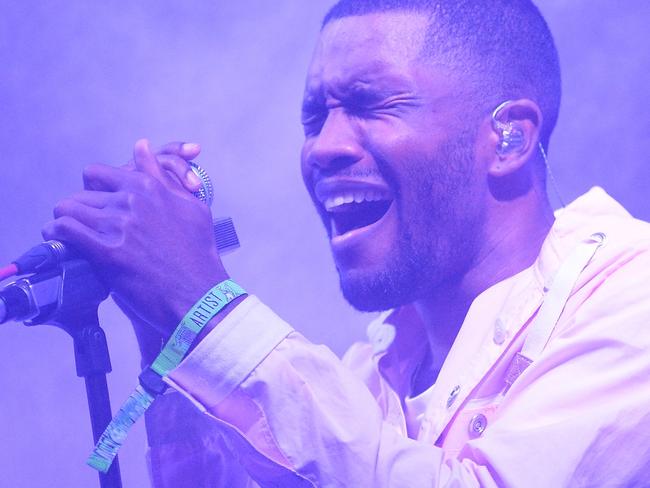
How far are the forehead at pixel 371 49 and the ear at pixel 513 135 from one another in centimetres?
24

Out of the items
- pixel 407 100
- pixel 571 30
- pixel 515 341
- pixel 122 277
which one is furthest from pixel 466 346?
pixel 571 30

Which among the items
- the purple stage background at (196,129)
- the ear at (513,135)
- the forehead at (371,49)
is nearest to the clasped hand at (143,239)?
the forehead at (371,49)

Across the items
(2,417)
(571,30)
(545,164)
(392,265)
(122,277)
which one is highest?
(571,30)

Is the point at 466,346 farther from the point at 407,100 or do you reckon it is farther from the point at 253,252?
the point at 253,252

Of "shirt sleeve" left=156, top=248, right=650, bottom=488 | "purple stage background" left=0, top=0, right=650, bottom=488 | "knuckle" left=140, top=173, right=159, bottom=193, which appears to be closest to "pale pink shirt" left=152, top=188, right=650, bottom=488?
"shirt sleeve" left=156, top=248, right=650, bottom=488

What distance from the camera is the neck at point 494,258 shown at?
186 cm

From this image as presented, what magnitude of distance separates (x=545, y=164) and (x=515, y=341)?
0.65 meters

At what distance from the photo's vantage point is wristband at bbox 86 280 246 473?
126 centimetres

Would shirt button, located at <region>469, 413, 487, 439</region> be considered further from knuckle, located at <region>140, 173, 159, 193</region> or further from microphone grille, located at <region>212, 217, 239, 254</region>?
knuckle, located at <region>140, 173, 159, 193</region>

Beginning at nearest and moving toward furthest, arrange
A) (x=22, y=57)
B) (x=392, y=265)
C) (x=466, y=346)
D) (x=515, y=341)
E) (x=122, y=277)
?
(x=122, y=277)
(x=515, y=341)
(x=466, y=346)
(x=392, y=265)
(x=22, y=57)

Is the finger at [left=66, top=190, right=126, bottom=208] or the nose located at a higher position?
the nose

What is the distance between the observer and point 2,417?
215cm

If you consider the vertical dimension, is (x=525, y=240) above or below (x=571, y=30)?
below

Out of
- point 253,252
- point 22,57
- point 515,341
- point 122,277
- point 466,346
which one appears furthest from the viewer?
point 253,252
